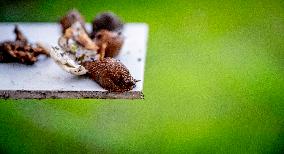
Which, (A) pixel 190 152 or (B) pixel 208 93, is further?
(B) pixel 208 93

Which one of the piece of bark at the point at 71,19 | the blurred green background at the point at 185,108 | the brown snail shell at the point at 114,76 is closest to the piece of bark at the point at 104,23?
the piece of bark at the point at 71,19

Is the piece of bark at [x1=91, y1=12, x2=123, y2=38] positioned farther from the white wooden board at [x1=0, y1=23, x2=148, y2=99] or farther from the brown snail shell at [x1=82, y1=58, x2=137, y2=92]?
the brown snail shell at [x1=82, y1=58, x2=137, y2=92]

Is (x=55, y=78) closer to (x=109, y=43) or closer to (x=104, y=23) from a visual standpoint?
(x=109, y=43)

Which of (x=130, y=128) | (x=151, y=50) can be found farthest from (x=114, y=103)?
(x=151, y=50)

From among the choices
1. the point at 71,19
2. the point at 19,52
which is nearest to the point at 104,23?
the point at 71,19

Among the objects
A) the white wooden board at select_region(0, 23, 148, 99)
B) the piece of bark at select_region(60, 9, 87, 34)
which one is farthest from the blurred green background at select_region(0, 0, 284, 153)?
the piece of bark at select_region(60, 9, 87, 34)

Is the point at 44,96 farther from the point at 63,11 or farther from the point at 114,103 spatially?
the point at 63,11

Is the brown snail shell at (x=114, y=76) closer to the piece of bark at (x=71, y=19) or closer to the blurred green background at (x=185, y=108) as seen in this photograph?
the blurred green background at (x=185, y=108)
